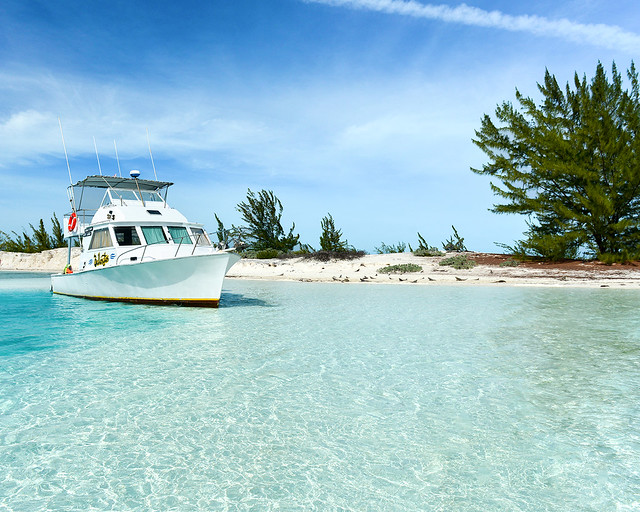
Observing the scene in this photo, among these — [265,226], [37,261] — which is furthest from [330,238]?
[37,261]

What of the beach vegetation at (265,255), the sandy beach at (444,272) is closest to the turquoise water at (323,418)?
the sandy beach at (444,272)

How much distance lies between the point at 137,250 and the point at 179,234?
1551 mm

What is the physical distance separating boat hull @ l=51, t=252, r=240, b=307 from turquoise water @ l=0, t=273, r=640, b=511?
124 inches

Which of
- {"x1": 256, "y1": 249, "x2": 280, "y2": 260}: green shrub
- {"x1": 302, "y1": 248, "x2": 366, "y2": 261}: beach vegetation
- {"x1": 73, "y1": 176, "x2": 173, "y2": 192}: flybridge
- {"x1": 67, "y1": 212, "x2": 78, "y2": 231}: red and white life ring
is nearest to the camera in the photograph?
{"x1": 73, "y1": 176, "x2": 173, "y2": 192}: flybridge

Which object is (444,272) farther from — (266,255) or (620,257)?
(266,255)

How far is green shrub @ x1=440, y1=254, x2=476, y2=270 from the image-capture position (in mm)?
23938

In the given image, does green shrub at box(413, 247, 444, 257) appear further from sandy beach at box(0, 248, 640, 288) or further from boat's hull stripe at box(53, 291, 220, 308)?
boat's hull stripe at box(53, 291, 220, 308)

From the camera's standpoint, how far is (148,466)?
12.3ft

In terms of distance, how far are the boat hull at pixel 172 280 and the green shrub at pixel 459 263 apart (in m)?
14.8

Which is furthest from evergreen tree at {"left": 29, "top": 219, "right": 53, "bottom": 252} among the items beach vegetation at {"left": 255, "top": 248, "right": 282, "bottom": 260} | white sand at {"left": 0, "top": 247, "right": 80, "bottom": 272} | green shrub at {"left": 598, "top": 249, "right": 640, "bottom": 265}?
green shrub at {"left": 598, "top": 249, "right": 640, "bottom": 265}

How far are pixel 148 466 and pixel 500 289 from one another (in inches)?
658

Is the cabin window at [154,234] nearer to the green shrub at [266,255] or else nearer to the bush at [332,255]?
the bush at [332,255]

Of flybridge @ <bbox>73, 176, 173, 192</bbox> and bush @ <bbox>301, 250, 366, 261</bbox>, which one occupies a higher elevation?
flybridge @ <bbox>73, 176, 173, 192</bbox>

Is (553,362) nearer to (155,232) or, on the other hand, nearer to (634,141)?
(155,232)
